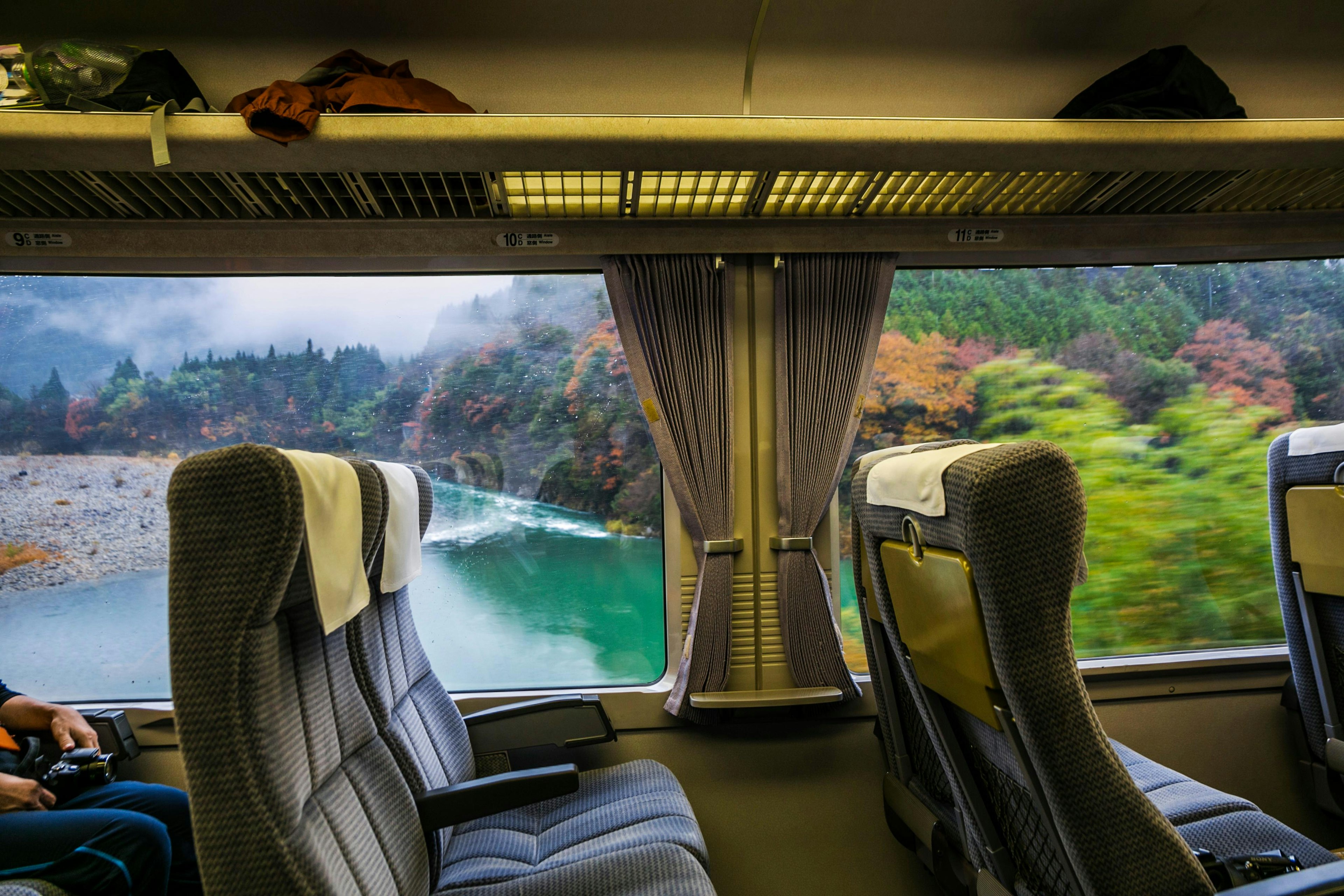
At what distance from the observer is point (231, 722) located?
3.99ft

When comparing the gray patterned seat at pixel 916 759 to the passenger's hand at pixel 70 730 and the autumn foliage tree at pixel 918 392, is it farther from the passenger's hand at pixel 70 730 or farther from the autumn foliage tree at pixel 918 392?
the passenger's hand at pixel 70 730

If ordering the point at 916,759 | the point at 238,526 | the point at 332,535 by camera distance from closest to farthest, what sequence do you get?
the point at 238,526 → the point at 332,535 → the point at 916,759

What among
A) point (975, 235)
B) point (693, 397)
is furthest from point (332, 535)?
point (975, 235)

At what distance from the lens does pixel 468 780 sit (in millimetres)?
2539

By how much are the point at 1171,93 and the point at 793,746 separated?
278 cm

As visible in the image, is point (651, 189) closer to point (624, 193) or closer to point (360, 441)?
point (624, 193)

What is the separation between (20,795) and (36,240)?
1928mm

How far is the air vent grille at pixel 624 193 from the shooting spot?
245 cm

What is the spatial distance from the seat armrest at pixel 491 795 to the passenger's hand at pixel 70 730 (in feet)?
5.10

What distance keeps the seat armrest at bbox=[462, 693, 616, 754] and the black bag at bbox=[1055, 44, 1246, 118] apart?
Answer: 112 inches

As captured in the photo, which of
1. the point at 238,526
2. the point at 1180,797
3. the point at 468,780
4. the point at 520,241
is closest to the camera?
the point at 238,526

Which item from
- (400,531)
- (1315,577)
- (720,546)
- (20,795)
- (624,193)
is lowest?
(20,795)

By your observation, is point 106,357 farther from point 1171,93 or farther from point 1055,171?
point 1171,93

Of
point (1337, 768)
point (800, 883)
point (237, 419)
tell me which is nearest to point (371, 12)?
point (237, 419)
